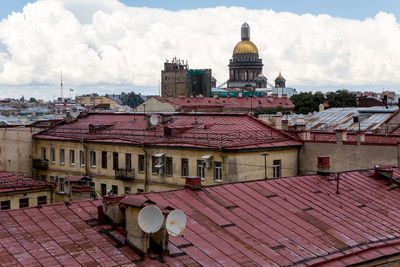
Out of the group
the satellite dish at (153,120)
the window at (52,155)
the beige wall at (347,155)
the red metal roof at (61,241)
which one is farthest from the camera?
the window at (52,155)

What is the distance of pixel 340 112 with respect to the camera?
180 ft

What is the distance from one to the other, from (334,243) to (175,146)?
66.8ft

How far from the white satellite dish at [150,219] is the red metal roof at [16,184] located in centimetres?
1627

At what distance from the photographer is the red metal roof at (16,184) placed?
28969mm

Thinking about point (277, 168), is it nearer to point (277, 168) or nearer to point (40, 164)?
point (277, 168)

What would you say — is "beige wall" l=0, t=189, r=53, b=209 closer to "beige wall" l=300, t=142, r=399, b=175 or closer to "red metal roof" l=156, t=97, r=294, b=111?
"beige wall" l=300, t=142, r=399, b=175

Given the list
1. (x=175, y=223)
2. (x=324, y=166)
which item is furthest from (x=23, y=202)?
(x=175, y=223)

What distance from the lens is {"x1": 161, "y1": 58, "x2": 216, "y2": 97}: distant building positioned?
14212cm

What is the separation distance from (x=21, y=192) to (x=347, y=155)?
59.8 ft

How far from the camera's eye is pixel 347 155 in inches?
1389

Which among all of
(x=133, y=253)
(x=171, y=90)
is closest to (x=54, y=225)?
(x=133, y=253)

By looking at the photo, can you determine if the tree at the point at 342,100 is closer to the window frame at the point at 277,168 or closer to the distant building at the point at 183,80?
the distant building at the point at 183,80

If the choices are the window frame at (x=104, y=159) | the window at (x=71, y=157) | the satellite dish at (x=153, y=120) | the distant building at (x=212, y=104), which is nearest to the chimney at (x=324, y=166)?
the satellite dish at (x=153, y=120)

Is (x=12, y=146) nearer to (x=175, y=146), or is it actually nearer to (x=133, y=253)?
(x=175, y=146)
